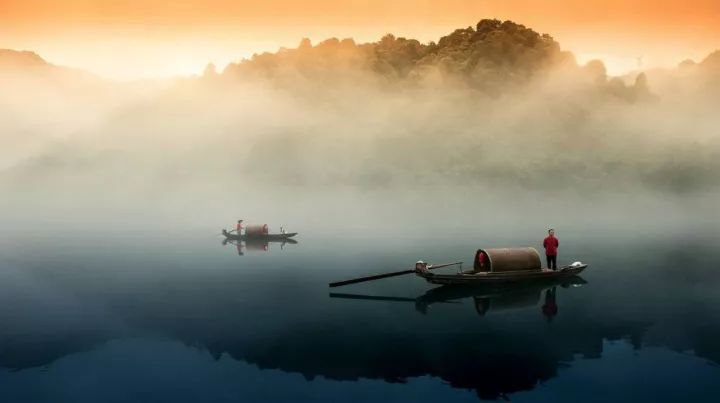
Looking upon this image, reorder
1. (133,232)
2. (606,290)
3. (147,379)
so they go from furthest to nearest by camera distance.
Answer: (133,232) < (606,290) < (147,379)

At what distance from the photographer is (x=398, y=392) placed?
27438 millimetres

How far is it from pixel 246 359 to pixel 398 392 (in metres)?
9.94

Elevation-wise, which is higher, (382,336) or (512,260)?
(512,260)

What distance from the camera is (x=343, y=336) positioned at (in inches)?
1458

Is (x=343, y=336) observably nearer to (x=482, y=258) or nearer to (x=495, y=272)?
(x=495, y=272)

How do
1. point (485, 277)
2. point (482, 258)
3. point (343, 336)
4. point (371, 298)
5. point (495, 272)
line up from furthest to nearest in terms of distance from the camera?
point (482, 258) < point (371, 298) < point (495, 272) < point (485, 277) < point (343, 336)

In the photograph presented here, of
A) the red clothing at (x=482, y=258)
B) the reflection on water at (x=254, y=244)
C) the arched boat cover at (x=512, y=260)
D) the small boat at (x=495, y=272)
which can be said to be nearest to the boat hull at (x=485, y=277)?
the small boat at (x=495, y=272)

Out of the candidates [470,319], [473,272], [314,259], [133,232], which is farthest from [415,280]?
[133,232]

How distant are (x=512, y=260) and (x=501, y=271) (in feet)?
4.94

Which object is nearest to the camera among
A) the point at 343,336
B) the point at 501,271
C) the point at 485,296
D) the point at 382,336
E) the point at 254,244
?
Answer: the point at 382,336

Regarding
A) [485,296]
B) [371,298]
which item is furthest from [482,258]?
[371,298]

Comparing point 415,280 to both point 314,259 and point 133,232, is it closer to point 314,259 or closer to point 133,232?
point 314,259

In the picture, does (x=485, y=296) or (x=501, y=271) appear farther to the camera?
(x=485, y=296)

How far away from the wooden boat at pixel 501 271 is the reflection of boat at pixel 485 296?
128 cm
